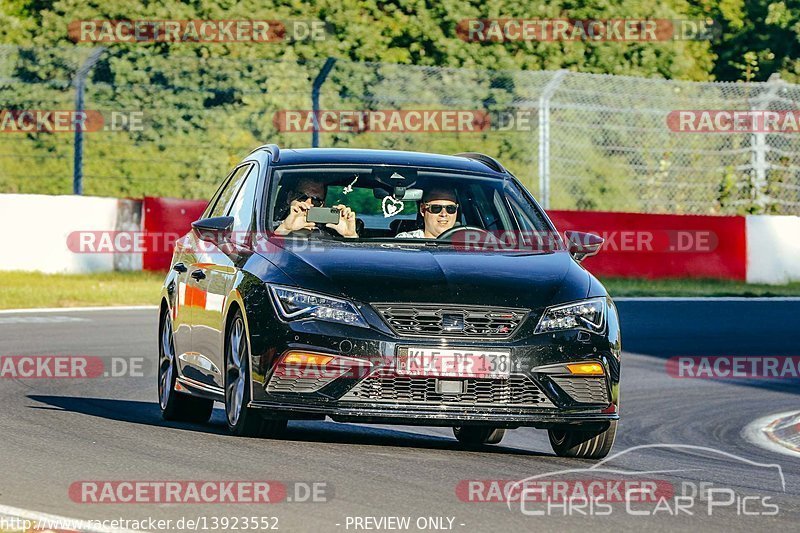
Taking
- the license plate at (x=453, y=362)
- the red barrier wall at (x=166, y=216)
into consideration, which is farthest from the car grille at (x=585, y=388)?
the red barrier wall at (x=166, y=216)

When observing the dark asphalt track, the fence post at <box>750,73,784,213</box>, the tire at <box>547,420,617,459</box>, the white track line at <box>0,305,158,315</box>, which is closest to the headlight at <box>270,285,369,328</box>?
the dark asphalt track

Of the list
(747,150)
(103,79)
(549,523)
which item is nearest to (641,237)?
(747,150)

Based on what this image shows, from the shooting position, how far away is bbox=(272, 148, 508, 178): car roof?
10.9 m

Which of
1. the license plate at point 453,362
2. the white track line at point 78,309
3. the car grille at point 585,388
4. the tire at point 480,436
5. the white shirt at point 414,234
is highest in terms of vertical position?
the white shirt at point 414,234

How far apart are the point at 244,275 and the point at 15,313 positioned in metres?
12.0

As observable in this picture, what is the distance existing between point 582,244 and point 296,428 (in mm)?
2068

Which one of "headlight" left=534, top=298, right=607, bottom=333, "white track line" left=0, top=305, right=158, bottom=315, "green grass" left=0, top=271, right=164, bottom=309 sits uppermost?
"headlight" left=534, top=298, right=607, bottom=333

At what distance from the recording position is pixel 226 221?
10.4 metres

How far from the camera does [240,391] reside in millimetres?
9781

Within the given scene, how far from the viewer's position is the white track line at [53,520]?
708cm

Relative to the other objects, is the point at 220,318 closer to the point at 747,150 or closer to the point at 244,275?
the point at 244,275

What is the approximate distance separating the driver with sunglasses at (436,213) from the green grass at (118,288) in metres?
12.4

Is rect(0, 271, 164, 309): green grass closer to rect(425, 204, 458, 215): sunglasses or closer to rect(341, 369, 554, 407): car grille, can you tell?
rect(425, 204, 458, 215): sunglasses

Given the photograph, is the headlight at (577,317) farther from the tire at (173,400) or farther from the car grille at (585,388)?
the tire at (173,400)
